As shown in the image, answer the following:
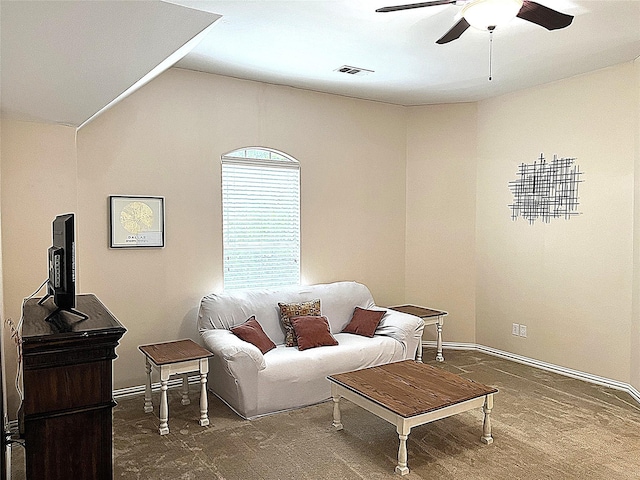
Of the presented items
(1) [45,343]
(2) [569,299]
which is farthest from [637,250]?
(1) [45,343]

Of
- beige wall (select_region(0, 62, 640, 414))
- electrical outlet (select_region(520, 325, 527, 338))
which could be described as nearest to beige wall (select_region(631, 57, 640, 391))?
beige wall (select_region(0, 62, 640, 414))

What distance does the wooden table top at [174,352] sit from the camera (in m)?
3.80

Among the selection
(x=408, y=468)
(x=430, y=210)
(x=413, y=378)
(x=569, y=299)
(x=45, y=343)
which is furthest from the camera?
(x=430, y=210)

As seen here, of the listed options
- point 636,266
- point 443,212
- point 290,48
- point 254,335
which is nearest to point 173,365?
point 254,335

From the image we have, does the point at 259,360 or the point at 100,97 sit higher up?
the point at 100,97

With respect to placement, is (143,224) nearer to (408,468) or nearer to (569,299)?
(408,468)

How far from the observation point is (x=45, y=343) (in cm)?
193

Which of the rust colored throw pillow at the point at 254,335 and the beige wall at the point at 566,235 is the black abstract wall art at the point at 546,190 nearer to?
the beige wall at the point at 566,235

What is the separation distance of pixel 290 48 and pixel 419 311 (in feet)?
9.96

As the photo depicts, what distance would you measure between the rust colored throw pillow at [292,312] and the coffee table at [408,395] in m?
0.94

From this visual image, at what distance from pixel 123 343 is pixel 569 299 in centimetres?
410

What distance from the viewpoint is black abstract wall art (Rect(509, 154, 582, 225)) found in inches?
197

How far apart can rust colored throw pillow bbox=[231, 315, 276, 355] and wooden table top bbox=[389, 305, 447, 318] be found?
68.2 inches

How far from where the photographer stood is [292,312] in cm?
480
